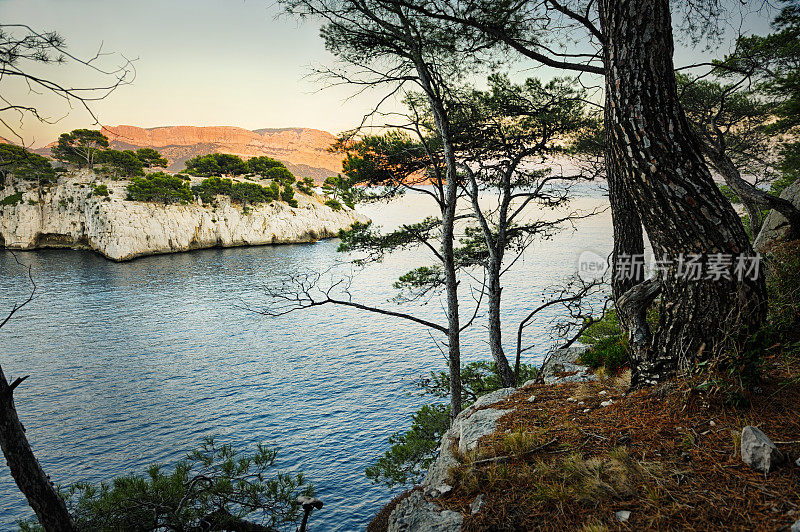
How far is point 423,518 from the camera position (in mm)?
3027

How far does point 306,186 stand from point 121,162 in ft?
92.0

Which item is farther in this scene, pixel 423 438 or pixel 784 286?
pixel 423 438

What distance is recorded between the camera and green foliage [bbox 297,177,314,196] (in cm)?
7162

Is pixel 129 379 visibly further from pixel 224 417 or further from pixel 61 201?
pixel 61 201

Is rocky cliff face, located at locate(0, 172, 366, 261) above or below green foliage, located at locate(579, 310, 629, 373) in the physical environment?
above

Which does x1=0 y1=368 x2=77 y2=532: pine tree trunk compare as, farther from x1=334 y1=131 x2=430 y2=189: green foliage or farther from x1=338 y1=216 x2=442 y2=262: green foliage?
x1=334 y1=131 x2=430 y2=189: green foliage

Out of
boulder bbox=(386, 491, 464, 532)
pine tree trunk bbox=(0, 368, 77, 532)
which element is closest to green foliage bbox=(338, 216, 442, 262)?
pine tree trunk bbox=(0, 368, 77, 532)

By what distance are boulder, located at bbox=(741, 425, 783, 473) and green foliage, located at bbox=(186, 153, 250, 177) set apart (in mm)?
72856

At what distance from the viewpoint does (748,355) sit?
127 inches

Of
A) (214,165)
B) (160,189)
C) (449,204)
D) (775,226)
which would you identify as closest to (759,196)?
(775,226)

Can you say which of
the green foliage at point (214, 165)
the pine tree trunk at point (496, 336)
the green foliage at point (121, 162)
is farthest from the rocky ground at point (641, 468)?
the green foliage at point (214, 165)

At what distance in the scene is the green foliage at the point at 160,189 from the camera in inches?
2012

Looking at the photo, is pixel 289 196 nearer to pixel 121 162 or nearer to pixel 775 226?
pixel 121 162

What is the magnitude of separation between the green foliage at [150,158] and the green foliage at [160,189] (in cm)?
654
